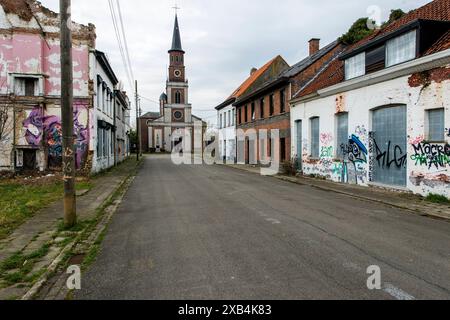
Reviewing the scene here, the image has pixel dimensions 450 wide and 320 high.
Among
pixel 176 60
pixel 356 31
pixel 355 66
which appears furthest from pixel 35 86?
pixel 176 60

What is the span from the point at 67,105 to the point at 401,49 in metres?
12.1

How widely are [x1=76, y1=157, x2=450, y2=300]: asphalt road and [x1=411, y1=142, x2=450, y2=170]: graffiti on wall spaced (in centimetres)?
277

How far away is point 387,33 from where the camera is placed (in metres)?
14.6

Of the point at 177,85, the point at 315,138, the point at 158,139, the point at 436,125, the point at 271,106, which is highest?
the point at 177,85

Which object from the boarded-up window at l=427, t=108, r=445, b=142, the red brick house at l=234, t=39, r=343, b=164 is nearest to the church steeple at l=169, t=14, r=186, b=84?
the red brick house at l=234, t=39, r=343, b=164

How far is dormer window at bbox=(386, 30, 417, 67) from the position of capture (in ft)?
43.3

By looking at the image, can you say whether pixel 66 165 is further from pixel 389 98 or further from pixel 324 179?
pixel 324 179

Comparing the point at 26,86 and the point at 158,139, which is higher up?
the point at 26,86

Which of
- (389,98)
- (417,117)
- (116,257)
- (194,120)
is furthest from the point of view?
(194,120)

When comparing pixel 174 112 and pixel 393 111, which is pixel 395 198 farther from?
pixel 174 112

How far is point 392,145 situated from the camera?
14164 millimetres
